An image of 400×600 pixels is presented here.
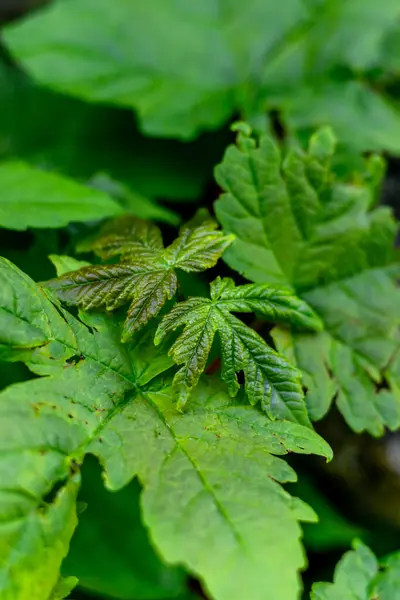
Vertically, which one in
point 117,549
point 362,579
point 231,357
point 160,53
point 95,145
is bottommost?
point 117,549

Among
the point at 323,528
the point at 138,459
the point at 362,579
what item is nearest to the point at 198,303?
the point at 138,459

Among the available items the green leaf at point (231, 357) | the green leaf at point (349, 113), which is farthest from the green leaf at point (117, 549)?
the green leaf at point (349, 113)

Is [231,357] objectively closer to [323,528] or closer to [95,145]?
[323,528]

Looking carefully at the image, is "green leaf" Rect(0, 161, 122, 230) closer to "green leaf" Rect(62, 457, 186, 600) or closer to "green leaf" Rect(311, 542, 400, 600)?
"green leaf" Rect(62, 457, 186, 600)

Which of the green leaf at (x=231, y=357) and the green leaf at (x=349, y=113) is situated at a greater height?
the green leaf at (x=349, y=113)

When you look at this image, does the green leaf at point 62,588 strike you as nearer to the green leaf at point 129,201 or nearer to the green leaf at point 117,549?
the green leaf at point 117,549

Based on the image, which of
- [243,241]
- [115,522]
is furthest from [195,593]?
[243,241]
